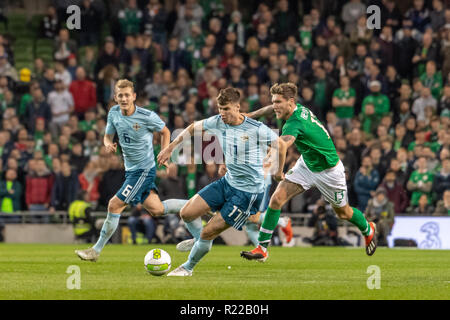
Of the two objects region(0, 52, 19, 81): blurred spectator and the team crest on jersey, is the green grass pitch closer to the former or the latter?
the team crest on jersey

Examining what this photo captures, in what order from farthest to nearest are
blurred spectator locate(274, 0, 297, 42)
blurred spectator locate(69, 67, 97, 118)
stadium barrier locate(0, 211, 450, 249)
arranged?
blurred spectator locate(274, 0, 297, 42), blurred spectator locate(69, 67, 97, 118), stadium barrier locate(0, 211, 450, 249)

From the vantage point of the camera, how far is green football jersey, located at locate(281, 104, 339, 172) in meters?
12.3

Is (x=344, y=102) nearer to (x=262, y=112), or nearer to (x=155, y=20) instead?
(x=155, y=20)

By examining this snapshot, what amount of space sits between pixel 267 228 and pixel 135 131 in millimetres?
2573

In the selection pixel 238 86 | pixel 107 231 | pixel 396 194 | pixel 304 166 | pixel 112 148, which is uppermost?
pixel 238 86

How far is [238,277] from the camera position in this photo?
1141 centimetres

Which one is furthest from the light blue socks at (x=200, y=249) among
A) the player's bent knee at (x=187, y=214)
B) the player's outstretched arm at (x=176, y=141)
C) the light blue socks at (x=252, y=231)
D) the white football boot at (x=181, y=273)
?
the light blue socks at (x=252, y=231)

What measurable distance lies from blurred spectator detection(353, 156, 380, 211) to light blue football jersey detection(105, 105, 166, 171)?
7.21 m

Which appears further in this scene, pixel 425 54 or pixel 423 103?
pixel 425 54

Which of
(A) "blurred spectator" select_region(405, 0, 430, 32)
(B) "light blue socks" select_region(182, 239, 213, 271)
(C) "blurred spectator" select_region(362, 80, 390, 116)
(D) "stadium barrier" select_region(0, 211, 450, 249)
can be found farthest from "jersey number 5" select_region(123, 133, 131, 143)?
(A) "blurred spectator" select_region(405, 0, 430, 32)

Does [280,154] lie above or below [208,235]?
above

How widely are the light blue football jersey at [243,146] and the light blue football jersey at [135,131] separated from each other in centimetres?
263

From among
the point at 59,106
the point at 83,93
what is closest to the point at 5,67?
the point at 59,106
